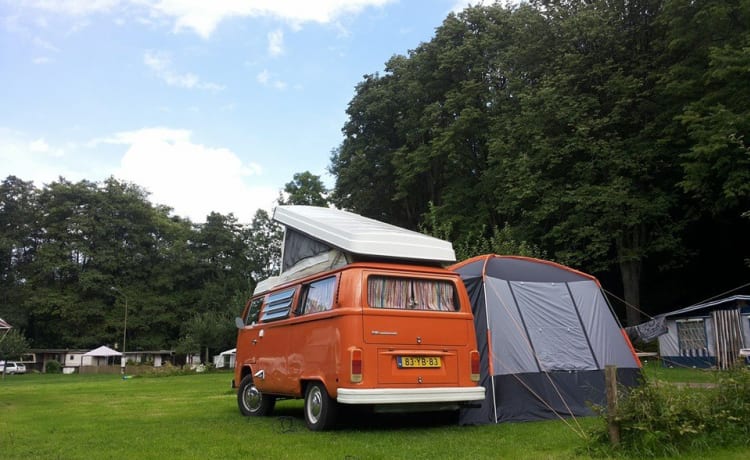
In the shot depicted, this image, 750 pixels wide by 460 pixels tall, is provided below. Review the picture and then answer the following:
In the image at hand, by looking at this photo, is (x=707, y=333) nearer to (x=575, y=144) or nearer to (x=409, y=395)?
(x=575, y=144)

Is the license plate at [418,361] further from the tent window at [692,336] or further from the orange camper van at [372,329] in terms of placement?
the tent window at [692,336]

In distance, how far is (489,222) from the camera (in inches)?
1262

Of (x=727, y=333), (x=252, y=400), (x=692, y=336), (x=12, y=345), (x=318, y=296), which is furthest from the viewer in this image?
(x=12, y=345)

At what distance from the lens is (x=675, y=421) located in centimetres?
596

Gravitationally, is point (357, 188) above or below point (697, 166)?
above

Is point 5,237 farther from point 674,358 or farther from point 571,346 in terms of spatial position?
point 571,346

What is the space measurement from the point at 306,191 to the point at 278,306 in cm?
3771

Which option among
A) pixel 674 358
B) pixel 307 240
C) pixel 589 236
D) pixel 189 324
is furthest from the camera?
pixel 189 324

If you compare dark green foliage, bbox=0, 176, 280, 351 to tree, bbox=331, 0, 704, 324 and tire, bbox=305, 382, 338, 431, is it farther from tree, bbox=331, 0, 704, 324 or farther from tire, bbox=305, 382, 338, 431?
tire, bbox=305, 382, 338, 431

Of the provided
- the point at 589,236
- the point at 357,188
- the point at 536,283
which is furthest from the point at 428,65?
the point at 536,283

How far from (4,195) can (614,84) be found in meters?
55.8

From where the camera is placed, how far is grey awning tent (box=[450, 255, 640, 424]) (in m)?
9.45

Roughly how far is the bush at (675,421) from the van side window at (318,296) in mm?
3516

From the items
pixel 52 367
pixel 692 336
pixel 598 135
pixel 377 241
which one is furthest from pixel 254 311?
pixel 52 367
